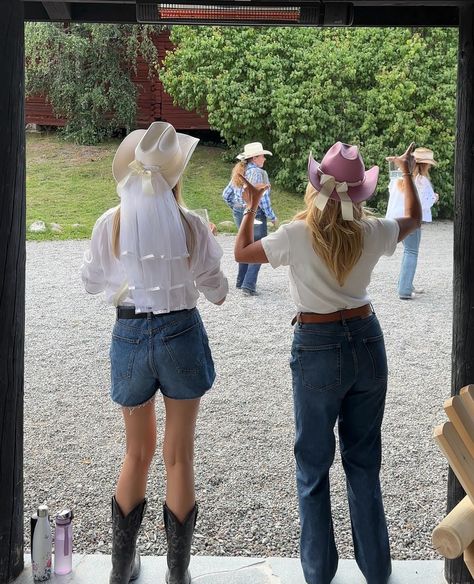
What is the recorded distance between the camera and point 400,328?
8742 millimetres

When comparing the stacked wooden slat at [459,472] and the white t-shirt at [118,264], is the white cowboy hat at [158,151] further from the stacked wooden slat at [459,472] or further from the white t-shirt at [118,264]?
the stacked wooden slat at [459,472]

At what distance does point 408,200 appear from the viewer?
355 centimetres

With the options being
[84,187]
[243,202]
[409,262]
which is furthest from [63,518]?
[84,187]

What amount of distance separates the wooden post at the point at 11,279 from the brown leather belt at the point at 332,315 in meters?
1.15

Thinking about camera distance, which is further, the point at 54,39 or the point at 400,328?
the point at 54,39

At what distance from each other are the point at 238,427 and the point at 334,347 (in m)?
2.85

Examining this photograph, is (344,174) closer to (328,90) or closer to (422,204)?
(422,204)

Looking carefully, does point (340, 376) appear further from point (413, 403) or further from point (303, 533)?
point (413, 403)

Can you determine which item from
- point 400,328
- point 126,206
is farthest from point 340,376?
point 400,328

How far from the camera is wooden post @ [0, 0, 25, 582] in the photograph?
10.7ft

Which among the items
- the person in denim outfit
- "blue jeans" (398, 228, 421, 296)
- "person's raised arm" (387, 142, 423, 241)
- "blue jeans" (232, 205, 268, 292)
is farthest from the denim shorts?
"blue jeans" (232, 205, 268, 292)

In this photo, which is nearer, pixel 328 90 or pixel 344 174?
pixel 344 174

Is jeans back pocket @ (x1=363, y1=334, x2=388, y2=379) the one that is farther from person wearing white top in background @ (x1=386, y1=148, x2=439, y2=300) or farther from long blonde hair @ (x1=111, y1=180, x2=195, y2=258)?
person wearing white top in background @ (x1=386, y1=148, x2=439, y2=300)

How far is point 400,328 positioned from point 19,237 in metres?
5.98
